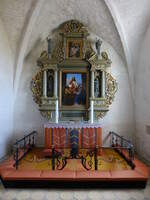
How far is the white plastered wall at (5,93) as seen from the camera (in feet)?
20.3

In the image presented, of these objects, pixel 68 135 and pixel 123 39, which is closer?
pixel 68 135

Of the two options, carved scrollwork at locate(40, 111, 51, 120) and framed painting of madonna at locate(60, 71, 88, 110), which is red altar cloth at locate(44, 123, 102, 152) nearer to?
carved scrollwork at locate(40, 111, 51, 120)

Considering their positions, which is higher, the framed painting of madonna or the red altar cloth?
the framed painting of madonna

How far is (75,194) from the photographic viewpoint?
3.87m

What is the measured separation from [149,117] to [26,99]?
4.41 metres

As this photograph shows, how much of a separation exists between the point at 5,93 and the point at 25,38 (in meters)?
2.02

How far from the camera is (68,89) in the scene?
7.15 meters

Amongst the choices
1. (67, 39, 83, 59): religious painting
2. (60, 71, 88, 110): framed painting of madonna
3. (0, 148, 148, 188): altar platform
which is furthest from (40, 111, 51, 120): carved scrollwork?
(0, 148, 148, 188): altar platform

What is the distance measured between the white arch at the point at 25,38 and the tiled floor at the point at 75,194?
4.13 m

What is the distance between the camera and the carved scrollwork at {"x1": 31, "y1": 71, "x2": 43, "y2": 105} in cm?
723

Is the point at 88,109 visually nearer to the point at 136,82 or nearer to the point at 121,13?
the point at 136,82

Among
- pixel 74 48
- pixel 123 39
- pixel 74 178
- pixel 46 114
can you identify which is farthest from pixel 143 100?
pixel 74 178

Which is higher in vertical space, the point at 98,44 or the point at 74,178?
the point at 98,44

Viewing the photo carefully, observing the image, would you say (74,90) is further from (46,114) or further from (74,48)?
(74,48)
